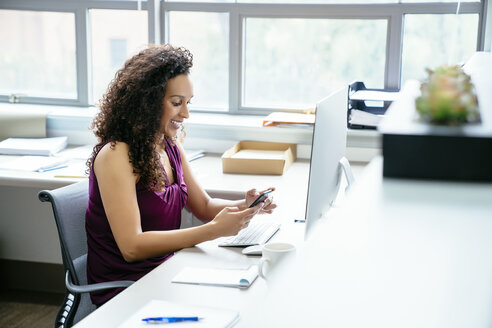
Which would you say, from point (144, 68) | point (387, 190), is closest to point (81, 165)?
point (144, 68)

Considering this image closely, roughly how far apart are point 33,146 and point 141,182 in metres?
1.33

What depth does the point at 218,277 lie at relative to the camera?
57.5 inches

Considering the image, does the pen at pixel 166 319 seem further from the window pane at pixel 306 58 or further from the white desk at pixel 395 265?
the window pane at pixel 306 58

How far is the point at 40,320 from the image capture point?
9.02 feet

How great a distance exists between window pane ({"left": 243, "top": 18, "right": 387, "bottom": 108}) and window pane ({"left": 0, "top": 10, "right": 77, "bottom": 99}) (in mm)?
992

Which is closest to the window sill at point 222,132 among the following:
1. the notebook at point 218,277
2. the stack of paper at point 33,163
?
the stack of paper at point 33,163

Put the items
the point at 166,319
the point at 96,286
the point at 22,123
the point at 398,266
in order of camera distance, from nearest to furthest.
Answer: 1. the point at 398,266
2. the point at 166,319
3. the point at 96,286
4. the point at 22,123

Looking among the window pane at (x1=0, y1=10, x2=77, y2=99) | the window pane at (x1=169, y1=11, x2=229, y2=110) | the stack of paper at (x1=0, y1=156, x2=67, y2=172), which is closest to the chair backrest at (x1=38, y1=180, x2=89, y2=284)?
the stack of paper at (x1=0, y1=156, x2=67, y2=172)

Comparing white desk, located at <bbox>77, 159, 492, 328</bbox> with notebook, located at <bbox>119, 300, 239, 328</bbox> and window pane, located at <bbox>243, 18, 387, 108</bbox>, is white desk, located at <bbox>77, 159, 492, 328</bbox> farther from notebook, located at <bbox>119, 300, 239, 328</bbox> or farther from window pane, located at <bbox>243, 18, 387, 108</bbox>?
window pane, located at <bbox>243, 18, 387, 108</bbox>

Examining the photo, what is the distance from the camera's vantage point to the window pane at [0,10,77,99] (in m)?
3.32

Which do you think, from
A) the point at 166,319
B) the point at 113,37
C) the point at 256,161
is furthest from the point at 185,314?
the point at 113,37

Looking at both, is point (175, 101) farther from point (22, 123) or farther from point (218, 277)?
point (22, 123)

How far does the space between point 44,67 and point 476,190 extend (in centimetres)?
308

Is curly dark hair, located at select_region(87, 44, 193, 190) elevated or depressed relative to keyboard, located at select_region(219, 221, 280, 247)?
elevated
